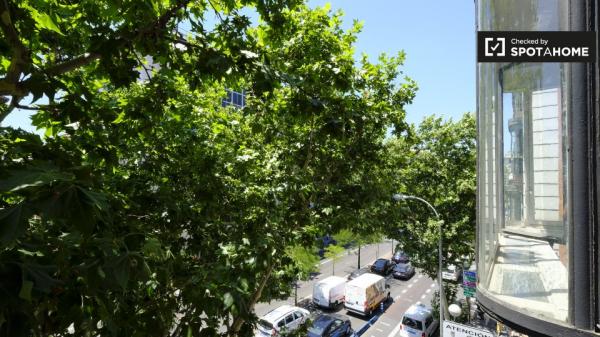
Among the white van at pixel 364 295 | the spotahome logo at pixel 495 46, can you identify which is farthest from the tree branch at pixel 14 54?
the white van at pixel 364 295

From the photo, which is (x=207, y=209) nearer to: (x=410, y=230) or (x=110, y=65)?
(x=110, y=65)

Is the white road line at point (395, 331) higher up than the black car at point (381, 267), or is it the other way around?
the black car at point (381, 267)

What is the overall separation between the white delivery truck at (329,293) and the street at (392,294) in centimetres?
77

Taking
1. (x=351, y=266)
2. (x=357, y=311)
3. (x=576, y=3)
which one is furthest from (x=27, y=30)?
(x=351, y=266)

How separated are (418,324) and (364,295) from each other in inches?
137

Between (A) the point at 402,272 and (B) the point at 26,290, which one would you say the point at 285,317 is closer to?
(A) the point at 402,272

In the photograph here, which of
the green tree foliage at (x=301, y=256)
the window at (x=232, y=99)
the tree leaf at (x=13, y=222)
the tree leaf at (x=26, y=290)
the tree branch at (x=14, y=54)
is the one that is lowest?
the green tree foliage at (x=301, y=256)

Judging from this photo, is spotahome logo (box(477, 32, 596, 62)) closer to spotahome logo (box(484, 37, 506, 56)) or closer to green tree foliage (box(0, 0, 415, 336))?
spotahome logo (box(484, 37, 506, 56))

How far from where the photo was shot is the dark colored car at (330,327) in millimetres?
16297

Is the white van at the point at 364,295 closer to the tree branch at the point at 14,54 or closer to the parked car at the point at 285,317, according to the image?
the parked car at the point at 285,317

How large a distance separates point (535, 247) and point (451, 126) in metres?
15.3

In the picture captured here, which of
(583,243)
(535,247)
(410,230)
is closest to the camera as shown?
(583,243)

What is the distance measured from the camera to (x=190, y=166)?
5.71m

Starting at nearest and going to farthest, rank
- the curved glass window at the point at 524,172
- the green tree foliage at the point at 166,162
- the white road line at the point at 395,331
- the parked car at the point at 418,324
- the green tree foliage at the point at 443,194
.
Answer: the green tree foliage at the point at 166,162, the curved glass window at the point at 524,172, the green tree foliage at the point at 443,194, the parked car at the point at 418,324, the white road line at the point at 395,331
